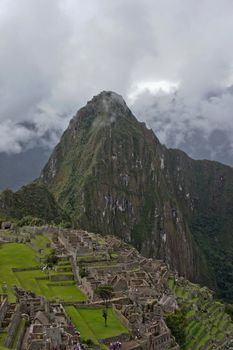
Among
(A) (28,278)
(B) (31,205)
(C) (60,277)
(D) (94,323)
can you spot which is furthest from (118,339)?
(B) (31,205)

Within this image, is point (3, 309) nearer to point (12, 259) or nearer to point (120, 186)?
point (12, 259)

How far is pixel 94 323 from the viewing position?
40.8 meters

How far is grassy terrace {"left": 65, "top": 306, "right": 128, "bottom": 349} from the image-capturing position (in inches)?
1487

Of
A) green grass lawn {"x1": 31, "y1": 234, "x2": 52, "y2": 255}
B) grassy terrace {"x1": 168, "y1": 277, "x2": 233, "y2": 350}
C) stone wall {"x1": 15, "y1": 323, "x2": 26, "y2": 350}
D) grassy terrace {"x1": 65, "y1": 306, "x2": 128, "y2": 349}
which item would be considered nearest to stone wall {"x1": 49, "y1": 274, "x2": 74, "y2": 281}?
green grass lawn {"x1": 31, "y1": 234, "x2": 52, "y2": 255}

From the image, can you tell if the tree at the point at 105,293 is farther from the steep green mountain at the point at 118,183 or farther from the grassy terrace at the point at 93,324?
the steep green mountain at the point at 118,183

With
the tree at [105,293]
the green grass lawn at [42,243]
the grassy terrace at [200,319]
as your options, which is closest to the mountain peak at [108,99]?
the green grass lawn at [42,243]

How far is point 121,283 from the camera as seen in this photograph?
50.2 meters

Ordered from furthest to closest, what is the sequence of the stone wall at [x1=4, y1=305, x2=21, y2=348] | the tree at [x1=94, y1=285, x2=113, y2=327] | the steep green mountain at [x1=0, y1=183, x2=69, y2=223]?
the steep green mountain at [x1=0, y1=183, x2=69, y2=223] < the tree at [x1=94, y1=285, x2=113, y2=327] < the stone wall at [x1=4, y1=305, x2=21, y2=348]

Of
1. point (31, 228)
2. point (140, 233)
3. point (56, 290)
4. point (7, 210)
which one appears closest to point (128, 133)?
point (140, 233)

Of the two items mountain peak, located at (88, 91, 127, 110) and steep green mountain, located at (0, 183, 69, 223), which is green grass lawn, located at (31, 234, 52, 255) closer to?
steep green mountain, located at (0, 183, 69, 223)

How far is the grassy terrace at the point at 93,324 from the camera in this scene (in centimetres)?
3778

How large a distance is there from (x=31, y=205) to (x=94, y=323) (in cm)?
7987

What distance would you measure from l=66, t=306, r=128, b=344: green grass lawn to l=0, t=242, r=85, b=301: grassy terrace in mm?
3656

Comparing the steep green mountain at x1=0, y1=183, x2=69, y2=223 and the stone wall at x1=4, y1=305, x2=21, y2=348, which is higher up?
the steep green mountain at x1=0, y1=183, x2=69, y2=223
